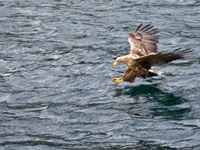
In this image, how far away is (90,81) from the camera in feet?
42.0

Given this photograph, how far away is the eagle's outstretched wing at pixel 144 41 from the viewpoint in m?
12.9

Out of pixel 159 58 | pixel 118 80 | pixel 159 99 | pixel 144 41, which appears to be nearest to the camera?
pixel 159 58

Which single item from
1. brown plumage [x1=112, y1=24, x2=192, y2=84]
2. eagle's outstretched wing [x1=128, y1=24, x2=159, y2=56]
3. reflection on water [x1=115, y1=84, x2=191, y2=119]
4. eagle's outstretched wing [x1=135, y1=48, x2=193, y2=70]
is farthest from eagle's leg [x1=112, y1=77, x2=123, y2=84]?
eagle's outstretched wing [x1=128, y1=24, x2=159, y2=56]

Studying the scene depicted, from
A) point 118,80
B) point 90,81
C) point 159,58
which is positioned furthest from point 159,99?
point 90,81

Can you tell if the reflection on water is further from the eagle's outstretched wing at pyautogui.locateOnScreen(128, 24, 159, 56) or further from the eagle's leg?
the eagle's outstretched wing at pyautogui.locateOnScreen(128, 24, 159, 56)

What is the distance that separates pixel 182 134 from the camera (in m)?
10.2

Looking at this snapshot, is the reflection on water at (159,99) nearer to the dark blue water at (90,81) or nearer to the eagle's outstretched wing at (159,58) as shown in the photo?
the dark blue water at (90,81)

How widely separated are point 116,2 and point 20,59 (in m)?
4.23

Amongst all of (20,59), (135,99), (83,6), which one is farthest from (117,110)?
(83,6)

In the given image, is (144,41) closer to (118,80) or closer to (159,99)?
(118,80)

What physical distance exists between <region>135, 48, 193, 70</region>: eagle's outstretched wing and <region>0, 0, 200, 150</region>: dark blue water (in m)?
0.56

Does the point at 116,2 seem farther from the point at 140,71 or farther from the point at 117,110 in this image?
the point at 117,110

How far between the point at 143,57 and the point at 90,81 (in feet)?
4.70

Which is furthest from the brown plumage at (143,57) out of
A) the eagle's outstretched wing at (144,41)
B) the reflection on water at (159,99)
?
the reflection on water at (159,99)
